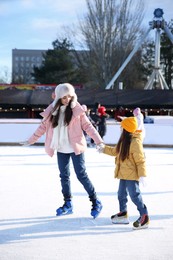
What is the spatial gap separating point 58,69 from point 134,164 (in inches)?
1501

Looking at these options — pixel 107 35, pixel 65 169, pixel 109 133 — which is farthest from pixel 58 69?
pixel 65 169

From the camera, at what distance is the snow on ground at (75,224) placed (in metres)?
2.95

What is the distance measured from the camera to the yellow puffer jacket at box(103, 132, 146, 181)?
11.6 ft

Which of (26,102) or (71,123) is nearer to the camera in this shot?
(71,123)

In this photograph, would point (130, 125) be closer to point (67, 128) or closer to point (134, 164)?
point (134, 164)

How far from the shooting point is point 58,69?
41062 millimetres

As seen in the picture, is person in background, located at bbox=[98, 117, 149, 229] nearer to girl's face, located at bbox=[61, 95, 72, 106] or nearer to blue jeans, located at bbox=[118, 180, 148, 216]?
blue jeans, located at bbox=[118, 180, 148, 216]

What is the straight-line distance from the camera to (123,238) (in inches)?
130

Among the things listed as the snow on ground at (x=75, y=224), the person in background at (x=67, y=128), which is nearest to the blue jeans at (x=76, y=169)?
the person in background at (x=67, y=128)

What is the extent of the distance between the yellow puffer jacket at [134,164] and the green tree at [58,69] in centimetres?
3714

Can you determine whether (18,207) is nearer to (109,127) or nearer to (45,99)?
(109,127)

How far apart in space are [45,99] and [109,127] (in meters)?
8.95

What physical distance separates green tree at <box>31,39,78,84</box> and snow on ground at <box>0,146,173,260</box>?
114ft

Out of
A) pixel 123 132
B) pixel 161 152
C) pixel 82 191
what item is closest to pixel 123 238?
pixel 123 132
